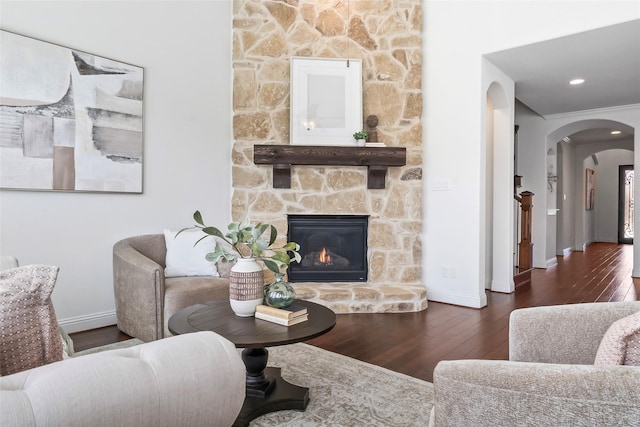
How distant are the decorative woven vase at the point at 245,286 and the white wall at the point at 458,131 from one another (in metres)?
2.79

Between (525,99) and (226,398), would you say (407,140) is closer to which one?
(525,99)

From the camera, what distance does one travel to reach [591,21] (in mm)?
3373

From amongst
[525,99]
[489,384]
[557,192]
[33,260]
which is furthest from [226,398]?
[557,192]

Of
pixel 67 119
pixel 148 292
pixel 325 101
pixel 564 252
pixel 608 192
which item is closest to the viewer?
pixel 148 292

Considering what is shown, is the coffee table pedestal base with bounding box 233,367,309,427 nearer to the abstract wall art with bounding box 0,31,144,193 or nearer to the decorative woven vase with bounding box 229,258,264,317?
the decorative woven vase with bounding box 229,258,264,317

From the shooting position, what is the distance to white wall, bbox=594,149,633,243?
11133mm

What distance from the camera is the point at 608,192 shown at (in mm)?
11297

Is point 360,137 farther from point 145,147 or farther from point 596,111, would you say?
point 596,111

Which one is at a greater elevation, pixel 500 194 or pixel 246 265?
pixel 500 194

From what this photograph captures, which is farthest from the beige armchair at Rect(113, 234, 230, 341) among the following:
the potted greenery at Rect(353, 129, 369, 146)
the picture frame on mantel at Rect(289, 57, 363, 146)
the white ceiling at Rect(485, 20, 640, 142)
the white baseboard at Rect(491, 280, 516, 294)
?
the white ceiling at Rect(485, 20, 640, 142)

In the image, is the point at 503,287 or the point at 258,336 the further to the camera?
the point at 503,287

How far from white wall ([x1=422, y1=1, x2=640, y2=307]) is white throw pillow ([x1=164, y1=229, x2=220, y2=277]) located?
2329 mm

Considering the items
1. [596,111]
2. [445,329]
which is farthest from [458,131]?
[596,111]

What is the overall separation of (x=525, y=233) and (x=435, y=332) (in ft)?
11.6
